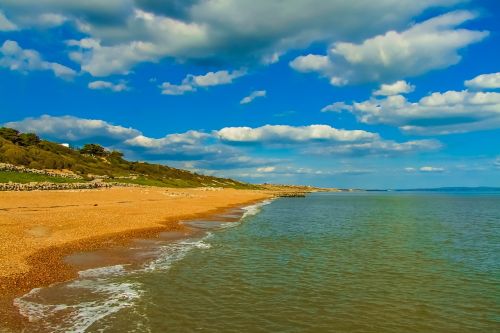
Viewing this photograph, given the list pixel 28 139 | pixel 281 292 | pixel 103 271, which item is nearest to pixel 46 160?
pixel 28 139

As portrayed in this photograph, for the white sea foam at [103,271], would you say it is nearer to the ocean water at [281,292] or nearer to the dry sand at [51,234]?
the ocean water at [281,292]

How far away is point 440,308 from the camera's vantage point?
51.8 ft

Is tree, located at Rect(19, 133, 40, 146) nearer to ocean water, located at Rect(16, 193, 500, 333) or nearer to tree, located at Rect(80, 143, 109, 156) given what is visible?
tree, located at Rect(80, 143, 109, 156)

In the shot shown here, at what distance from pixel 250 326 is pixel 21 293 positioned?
32.8 ft

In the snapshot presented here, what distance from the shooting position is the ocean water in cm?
1389

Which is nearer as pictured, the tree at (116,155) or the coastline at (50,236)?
the coastline at (50,236)

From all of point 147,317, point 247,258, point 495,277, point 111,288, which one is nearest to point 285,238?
point 247,258

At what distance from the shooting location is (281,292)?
1778cm

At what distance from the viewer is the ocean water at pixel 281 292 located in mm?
13891

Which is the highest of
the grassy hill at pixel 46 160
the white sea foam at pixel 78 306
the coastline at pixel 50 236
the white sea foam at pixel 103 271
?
the grassy hill at pixel 46 160

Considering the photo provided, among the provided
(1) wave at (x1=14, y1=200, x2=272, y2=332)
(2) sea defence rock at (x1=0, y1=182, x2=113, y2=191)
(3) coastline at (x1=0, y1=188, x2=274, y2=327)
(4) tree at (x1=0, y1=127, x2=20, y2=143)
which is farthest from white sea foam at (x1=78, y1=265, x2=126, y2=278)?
(4) tree at (x1=0, y1=127, x2=20, y2=143)

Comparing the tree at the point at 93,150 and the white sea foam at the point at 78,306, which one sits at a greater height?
the tree at the point at 93,150

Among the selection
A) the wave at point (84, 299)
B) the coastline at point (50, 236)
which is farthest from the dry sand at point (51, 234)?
the wave at point (84, 299)

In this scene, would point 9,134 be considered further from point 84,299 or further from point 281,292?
point 281,292
